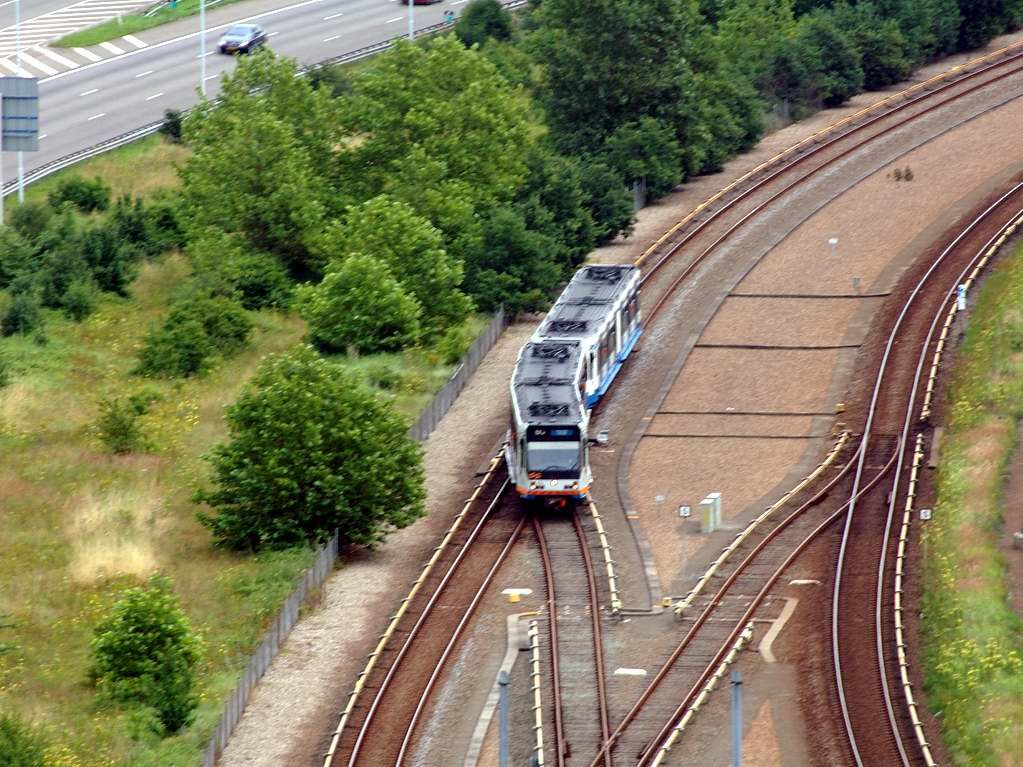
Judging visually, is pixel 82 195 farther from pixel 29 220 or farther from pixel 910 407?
pixel 910 407

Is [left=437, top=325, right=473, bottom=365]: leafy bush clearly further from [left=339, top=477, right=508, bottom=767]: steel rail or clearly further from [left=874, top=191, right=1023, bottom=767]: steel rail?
[left=874, top=191, right=1023, bottom=767]: steel rail

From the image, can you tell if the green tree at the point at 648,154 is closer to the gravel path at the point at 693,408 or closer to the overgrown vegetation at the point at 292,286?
the overgrown vegetation at the point at 292,286

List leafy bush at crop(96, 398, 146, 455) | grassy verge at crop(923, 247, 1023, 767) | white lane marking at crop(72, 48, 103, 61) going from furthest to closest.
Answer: white lane marking at crop(72, 48, 103, 61) < leafy bush at crop(96, 398, 146, 455) < grassy verge at crop(923, 247, 1023, 767)

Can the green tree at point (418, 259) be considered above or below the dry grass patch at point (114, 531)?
above

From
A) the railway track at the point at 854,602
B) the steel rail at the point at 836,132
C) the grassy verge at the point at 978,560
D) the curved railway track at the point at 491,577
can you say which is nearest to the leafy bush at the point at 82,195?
the steel rail at the point at 836,132

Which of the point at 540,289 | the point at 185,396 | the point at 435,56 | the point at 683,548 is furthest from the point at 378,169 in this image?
the point at 683,548

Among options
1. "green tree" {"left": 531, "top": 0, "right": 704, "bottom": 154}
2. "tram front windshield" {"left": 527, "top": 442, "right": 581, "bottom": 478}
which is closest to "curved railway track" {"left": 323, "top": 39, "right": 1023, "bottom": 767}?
"tram front windshield" {"left": 527, "top": 442, "right": 581, "bottom": 478}
